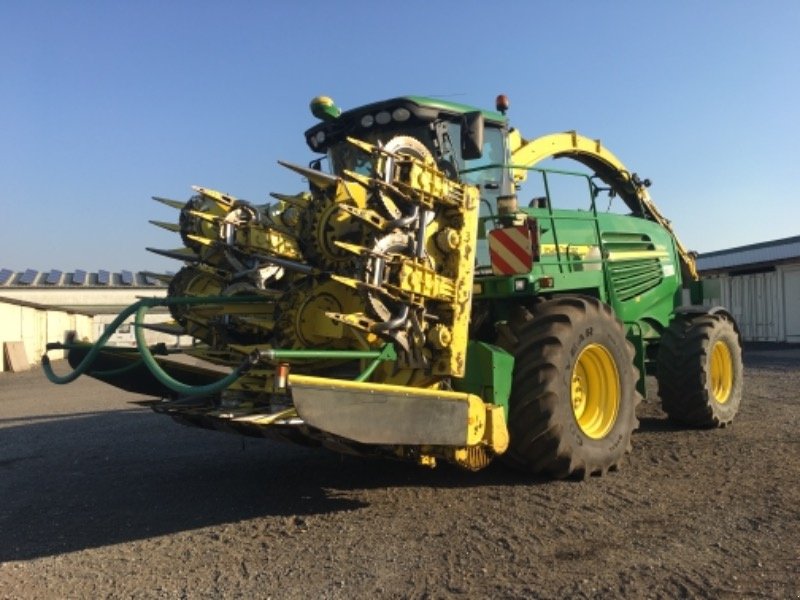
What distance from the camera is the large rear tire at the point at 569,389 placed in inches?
197

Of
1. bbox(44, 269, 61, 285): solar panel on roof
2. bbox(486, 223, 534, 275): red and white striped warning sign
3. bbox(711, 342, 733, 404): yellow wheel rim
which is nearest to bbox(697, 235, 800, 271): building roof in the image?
bbox(711, 342, 733, 404): yellow wheel rim

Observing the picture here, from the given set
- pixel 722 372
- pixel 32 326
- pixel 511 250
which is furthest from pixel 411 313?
pixel 32 326

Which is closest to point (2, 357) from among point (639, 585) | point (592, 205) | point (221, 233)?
point (221, 233)

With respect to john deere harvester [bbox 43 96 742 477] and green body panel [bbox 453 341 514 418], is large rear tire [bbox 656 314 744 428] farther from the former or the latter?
green body panel [bbox 453 341 514 418]

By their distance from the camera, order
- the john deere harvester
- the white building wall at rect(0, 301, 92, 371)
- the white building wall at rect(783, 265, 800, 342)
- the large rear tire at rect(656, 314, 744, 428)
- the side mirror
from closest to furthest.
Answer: the john deere harvester, the side mirror, the large rear tire at rect(656, 314, 744, 428), the white building wall at rect(783, 265, 800, 342), the white building wall at rect(0, 301, 92, 371)

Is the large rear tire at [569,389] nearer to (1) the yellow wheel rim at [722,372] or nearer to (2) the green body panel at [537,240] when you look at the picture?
(2) the green body panel at [537,240]

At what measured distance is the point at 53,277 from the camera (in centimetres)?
3919

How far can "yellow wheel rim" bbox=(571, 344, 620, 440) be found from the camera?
18.6ft

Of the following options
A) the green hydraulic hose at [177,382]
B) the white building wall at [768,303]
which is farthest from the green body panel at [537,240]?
the white building wall at [768,303]

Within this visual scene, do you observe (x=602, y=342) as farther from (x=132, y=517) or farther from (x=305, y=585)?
(x=132, y=517)

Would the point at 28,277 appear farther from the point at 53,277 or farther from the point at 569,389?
the point at 569,389

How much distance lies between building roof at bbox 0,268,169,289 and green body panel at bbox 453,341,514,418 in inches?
1305

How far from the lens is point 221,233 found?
20.3ft

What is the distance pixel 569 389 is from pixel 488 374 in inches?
Answer: 27.1
